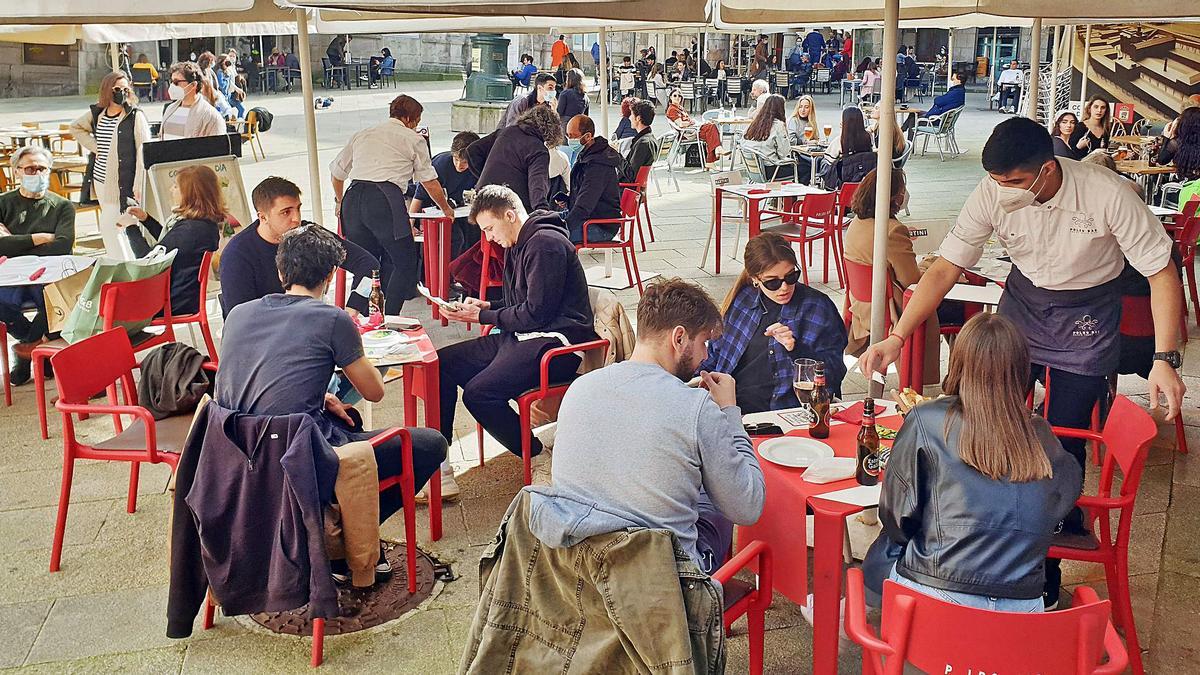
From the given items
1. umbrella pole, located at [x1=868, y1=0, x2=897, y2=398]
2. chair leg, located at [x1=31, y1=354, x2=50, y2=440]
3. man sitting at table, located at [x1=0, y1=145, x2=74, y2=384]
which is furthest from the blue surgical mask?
umbrella pole, located at [x1=868, y1=0, x2=897, y2=398]

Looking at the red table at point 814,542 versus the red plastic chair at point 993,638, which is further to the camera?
the red table at point 814,542

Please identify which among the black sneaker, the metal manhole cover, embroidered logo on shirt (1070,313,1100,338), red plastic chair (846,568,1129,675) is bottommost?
the metal manhole cover

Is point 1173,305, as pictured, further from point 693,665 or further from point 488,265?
point 488,265

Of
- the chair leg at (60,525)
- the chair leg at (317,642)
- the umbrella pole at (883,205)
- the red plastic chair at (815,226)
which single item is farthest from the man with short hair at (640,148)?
the chair leg at (317,642)

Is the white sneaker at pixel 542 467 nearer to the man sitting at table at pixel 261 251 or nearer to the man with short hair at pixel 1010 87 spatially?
the man sitting at table at pixel 261 251

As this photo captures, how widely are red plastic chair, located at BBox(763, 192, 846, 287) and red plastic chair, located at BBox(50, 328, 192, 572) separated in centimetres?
494

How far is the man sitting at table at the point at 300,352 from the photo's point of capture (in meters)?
3.48

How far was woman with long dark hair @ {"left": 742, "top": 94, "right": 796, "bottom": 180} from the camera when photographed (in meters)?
11.4

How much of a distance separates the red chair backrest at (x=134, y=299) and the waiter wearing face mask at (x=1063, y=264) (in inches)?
131

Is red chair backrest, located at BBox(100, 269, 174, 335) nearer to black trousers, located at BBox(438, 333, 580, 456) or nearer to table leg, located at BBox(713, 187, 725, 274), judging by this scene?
black trousers, located at BBox(438, 333, 580, 456)

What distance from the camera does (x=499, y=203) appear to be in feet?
16.1

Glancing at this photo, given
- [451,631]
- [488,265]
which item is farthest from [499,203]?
[451,631]

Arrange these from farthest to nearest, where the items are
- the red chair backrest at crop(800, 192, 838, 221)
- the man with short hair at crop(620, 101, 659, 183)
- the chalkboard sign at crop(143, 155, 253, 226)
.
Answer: the man with short hair at crop(620, 101, 659, 183)
the red chair backrest at crop(800, 192, 838, 221)
the chalkboard sign at crop(143, 155, 253, 226)

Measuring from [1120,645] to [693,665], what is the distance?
0.86m
